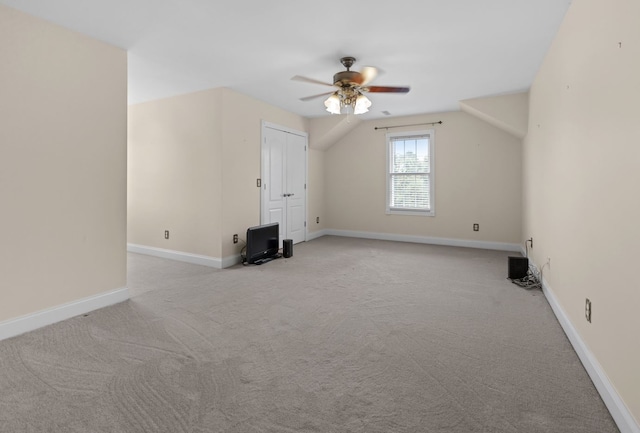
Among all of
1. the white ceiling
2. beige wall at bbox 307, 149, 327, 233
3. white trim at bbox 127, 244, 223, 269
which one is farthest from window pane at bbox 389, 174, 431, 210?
white trim at bbox 127, 244, 223, 269

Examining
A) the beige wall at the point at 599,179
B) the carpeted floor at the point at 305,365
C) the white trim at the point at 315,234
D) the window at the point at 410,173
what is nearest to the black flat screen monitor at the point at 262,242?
the carpeted floor at the point at 305,365

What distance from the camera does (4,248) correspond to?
7.98 feet

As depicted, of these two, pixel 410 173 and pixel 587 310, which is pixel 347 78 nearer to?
pixel 587 310

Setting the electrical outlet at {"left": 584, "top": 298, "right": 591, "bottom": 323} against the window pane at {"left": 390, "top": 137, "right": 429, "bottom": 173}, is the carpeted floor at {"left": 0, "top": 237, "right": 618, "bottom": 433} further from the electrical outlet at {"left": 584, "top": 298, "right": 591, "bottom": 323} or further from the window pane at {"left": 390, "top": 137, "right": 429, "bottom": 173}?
the window pane at {"left": 390, "top": 137, "right": 429, "bottom": 173}

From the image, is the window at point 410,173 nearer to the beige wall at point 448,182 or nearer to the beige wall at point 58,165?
the beige wall at point 448,182

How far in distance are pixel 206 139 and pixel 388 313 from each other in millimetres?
3408

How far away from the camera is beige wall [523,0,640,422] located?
4.85ft

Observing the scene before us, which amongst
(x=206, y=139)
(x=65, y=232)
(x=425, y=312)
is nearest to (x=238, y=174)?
(x=206, y=139)

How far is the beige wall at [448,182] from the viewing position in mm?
5598

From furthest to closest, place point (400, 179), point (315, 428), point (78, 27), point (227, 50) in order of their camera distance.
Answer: point (400, 179) < point (227, 50) < point (78, 27) < point (315, 428)

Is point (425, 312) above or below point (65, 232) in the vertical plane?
below

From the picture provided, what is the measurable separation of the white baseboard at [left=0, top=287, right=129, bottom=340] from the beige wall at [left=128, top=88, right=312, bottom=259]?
1.54m

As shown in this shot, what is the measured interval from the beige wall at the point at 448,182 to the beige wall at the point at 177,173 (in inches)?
129

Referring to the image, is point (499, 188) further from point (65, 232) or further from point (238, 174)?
point (65, 232)
